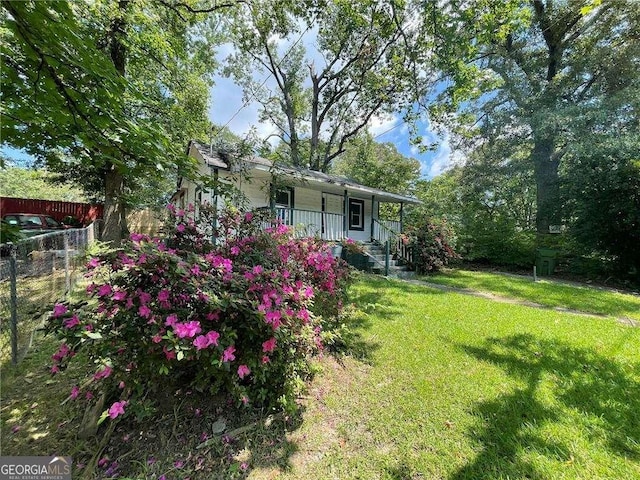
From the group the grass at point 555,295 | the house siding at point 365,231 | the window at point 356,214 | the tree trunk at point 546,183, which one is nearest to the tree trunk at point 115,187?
the house siding at point 365,231

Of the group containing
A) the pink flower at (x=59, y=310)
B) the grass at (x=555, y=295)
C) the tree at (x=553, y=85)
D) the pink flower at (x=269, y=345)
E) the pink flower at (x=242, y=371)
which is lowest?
the grass at (x=555, y=295)

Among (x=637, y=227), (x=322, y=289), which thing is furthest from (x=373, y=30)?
(x=322, y=289)

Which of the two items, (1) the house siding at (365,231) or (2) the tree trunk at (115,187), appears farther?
(1) the house siding at (365,231)

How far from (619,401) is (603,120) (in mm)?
14836

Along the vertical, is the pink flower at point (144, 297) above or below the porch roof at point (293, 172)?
below

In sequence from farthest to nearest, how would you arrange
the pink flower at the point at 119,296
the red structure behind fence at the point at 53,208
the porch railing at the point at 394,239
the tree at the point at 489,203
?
1. the red structure behind fence at the point at 53,208
2. the tree at the point at 489,203
3. the porch railing at the point at 394,239
4. the pink flower at the point at 119,296

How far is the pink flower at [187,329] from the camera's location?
1.71 meters

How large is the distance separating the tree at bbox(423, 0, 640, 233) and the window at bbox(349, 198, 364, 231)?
516 centimetres

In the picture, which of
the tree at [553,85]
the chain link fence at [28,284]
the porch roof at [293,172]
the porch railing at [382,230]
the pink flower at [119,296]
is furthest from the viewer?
the tree at [553,85]

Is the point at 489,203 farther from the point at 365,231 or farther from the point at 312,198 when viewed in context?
the point at 312,198

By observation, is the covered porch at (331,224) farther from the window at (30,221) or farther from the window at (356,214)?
the window at (30,221)

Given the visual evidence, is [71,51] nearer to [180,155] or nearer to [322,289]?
[180,155]

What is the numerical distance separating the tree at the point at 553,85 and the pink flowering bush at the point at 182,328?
10.1 m

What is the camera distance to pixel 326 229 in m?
10.6
